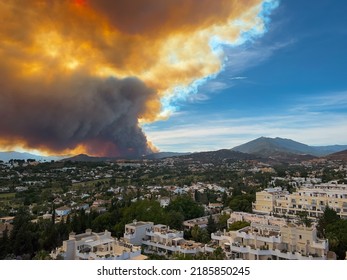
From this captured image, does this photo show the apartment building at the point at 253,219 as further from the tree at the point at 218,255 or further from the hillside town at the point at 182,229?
the tree at the point at 218,255

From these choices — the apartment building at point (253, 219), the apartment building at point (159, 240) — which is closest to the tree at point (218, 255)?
the apartment building at point (159, 240)

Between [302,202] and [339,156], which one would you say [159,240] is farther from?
[339,156]

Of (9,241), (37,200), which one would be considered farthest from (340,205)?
(37,200)

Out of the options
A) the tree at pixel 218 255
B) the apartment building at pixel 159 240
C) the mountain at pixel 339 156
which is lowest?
the apartment building at pixel 159 240

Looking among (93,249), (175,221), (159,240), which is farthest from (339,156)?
(93,249)

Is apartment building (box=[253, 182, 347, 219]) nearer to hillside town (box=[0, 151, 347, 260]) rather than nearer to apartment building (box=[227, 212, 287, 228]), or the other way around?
hillside town (box=[0, 151, 347, 260])
